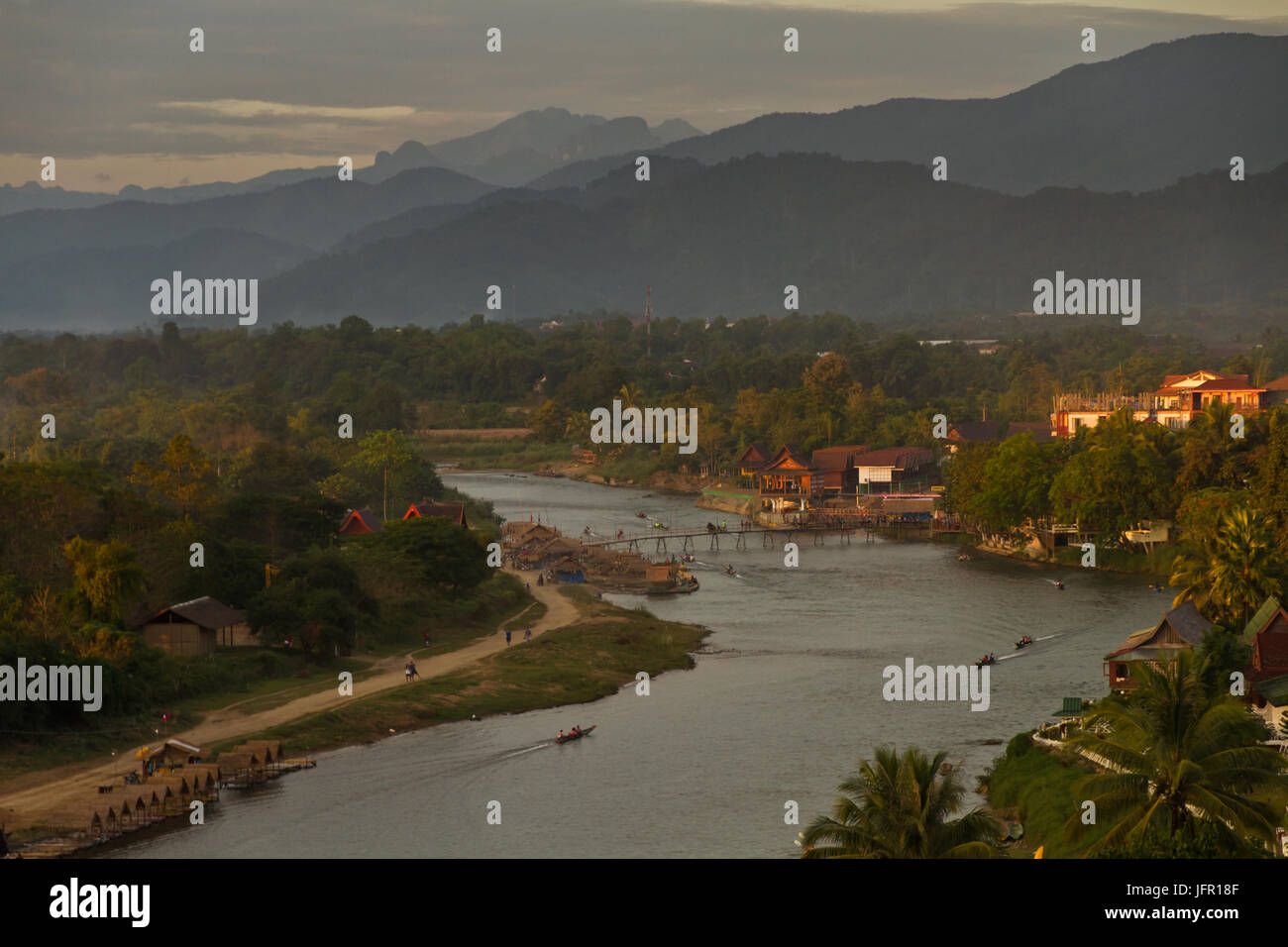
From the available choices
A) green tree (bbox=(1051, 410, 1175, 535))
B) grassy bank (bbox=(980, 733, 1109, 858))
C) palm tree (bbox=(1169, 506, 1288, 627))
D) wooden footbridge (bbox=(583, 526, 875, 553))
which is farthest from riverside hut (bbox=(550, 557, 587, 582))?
grassy bank (bbox=(980, 733, 1109, 858))

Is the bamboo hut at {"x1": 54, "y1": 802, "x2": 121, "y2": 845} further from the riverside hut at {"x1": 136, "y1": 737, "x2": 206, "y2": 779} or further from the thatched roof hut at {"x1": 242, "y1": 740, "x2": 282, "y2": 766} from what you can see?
the thatched roof hut at {"x1": 242, "y1": 740, "x2": 282, "y2": 766}

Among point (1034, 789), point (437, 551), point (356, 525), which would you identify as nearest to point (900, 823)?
point (1034, 789)

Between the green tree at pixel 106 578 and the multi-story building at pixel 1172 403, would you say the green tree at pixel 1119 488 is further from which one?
the green tree at pixel 106 578

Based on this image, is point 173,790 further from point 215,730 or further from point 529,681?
point 529,681

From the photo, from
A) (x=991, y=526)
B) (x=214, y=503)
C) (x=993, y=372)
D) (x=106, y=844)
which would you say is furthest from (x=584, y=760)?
(x=993, y=372)

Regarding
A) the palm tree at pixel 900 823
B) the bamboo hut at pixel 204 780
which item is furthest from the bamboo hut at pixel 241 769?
the palm tree at pixel 900 823
